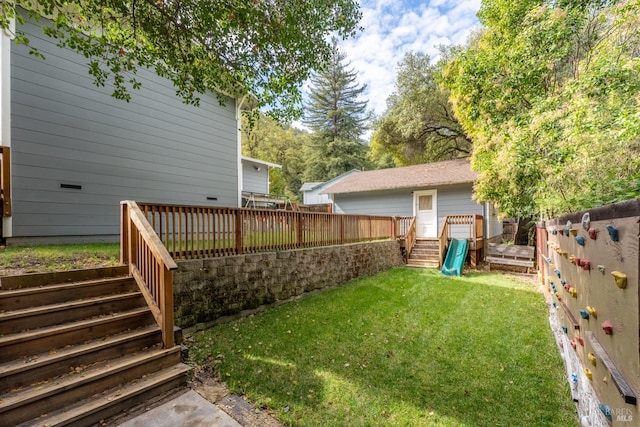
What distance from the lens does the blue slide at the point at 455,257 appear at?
8.22 m

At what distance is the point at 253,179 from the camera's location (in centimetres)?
1348

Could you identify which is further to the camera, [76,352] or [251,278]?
[251,278]

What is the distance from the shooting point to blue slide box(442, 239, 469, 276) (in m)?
8.22

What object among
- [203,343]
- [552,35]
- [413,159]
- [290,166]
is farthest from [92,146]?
[290,166]

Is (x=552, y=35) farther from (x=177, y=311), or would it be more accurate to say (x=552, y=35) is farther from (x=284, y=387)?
(x=177, y=311)

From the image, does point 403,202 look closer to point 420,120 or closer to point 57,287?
point 420,120

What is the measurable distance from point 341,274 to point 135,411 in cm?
518

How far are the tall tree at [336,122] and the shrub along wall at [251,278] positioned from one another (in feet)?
65.1

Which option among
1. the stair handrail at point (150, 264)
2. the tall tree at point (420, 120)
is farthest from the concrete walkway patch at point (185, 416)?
the tall tree at point (420, 120)

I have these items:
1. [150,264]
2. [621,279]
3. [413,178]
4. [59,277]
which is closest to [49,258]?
[59,277]

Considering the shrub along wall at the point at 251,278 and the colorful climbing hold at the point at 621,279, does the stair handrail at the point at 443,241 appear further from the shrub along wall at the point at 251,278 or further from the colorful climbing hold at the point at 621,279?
the colorful climbing hold at the point at 621,279

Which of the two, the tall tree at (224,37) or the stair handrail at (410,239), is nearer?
the tall tree at (224,37)

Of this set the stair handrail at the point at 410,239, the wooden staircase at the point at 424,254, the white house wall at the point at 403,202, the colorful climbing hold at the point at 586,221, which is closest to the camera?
the colorful climbing hold at the point at 586,221

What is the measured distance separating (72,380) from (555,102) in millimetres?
8189
